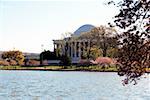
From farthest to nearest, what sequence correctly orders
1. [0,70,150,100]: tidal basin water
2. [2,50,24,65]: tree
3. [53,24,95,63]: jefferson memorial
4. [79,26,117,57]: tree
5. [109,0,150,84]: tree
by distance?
[2,50,24,65]: tree
[53,24,95,63]: jefferson memorial
[79,26,117,57]: tree
[0,70,150,100]: tidal basin water
[109,0,150,84]: tree

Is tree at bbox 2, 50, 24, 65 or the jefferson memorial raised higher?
the jefferson memorial

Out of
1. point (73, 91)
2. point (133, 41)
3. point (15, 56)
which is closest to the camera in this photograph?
point (133, 41)

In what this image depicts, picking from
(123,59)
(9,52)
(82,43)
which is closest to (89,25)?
(82,43)

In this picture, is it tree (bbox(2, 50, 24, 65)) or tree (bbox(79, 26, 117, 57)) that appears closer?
tree (bbox(79, 26, 117, 57))

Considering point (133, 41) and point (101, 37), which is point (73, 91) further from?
point (101, 37)

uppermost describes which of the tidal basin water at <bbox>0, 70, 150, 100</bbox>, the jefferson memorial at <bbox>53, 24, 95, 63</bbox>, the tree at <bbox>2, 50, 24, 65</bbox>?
the jefferson memorial at <bbox>53, 24, 95, 63</bbox>

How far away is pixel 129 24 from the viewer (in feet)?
31.0

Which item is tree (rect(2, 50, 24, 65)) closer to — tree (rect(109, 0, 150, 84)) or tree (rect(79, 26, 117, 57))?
tree (rect(79, 26, 117, 57))

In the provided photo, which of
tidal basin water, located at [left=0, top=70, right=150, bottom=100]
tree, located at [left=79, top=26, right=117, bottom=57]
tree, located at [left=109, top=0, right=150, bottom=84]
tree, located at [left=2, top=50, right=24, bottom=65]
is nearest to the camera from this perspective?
tree, located at [left=109, top=0, right=150, bottom=84]

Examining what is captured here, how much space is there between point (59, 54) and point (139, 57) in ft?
251

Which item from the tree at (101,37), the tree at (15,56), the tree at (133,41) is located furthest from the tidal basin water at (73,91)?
the tree at (15,56)

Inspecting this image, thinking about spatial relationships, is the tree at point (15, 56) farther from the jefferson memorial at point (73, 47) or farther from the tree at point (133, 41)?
the tree at point (133, 41)

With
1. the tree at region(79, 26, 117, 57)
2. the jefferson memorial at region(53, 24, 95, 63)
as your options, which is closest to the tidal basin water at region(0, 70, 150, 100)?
the tree at region(79, 26, 117, 57)

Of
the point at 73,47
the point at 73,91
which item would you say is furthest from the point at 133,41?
the point at 73,47
